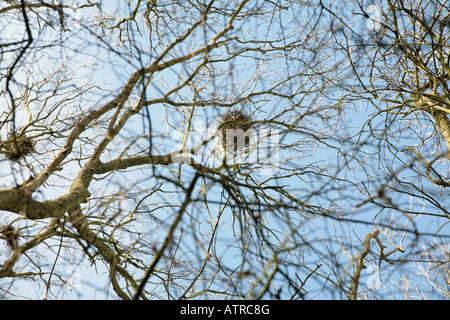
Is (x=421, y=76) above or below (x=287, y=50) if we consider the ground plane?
below

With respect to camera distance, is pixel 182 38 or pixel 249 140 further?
pixel 249 140

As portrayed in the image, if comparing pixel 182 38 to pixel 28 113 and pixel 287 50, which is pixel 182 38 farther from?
pixel 28 113

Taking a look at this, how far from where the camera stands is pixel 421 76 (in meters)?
4.02

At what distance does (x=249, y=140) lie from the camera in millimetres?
4254

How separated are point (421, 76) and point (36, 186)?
13.0ft

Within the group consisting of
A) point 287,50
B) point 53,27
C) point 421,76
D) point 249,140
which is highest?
point 287,50

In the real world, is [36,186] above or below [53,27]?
below
